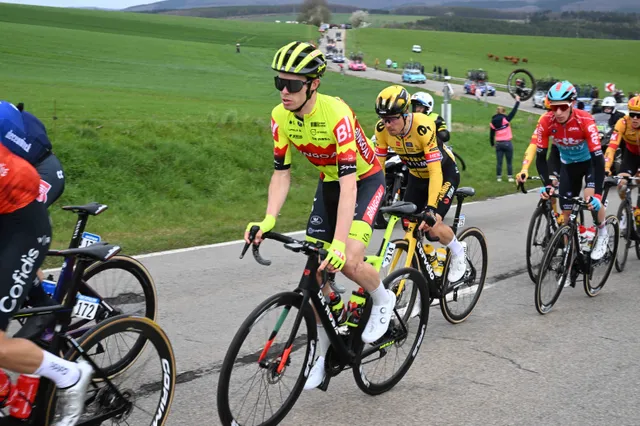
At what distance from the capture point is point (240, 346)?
12.9 feet

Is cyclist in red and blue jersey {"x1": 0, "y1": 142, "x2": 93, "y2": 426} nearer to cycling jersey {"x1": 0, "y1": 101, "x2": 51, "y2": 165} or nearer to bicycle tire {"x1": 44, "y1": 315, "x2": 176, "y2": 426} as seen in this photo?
bicycle tire {"x1": 44, "y1": 315, "x2": 176, "y2": 426}

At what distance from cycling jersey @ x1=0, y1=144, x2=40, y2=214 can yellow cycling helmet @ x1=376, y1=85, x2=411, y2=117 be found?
3.34 metres

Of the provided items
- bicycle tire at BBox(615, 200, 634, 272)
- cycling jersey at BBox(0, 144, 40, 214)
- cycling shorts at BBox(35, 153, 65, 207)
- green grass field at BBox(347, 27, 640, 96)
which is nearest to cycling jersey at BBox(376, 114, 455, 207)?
cycling shorts at BBox(35, 153, 65, 207)

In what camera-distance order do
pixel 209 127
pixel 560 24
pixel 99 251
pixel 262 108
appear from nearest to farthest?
pixel 99 251 < pixel 209 127 < pixel 262 108 < pixel 560 24

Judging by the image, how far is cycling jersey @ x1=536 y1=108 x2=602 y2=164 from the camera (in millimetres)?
8188

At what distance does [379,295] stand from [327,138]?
3.73 ft

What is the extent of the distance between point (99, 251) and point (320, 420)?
1808 millimetres

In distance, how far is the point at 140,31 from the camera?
8312cm

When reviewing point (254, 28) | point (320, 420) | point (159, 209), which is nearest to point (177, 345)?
point (320, 420)

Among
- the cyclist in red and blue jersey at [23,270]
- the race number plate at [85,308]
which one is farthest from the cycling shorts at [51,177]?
the cyclist in red and blue jersey at [23,270]

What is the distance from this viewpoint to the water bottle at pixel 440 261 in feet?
22.0

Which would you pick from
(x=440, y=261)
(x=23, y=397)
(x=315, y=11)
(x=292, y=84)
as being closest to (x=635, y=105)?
(x=440, y=261)

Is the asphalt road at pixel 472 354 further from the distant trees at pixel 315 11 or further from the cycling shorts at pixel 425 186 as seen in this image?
the distant trees at pixel 315 11

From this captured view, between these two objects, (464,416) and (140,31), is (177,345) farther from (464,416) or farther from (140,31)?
(140,31)
